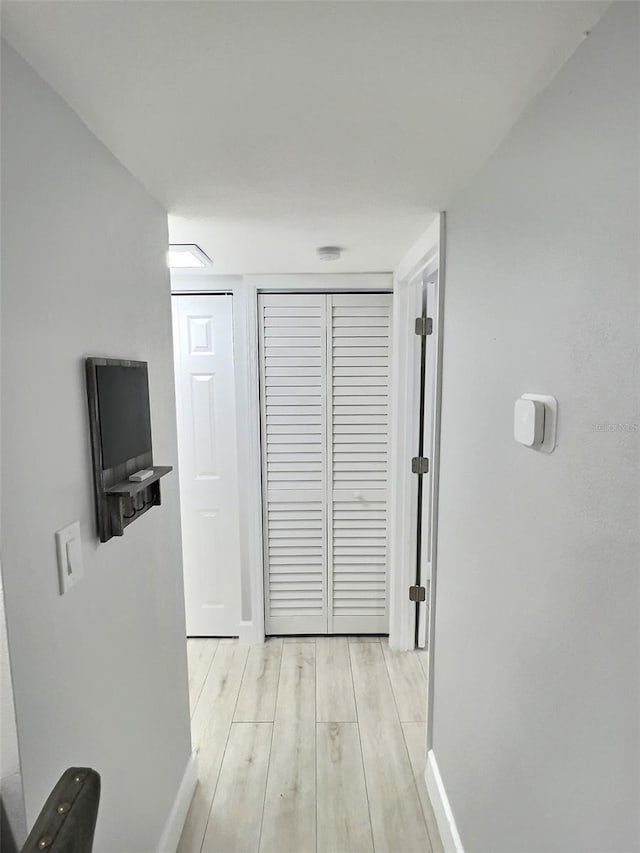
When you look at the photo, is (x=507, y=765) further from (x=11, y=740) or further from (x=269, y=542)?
(x=269, y=542)

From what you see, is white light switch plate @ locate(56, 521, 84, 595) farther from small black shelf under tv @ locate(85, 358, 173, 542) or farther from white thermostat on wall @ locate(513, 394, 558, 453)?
white thermostat on wall @ locate(513, 394, 558, 453)

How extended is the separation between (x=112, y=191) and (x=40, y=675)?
105 cm

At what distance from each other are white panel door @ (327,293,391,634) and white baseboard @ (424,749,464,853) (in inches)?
42.4

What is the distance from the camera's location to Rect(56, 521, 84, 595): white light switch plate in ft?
2.90

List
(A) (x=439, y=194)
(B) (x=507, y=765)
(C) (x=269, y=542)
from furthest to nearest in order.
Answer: (C) (x=269, y=542) → (A) (x=439, y=194) → (B) (x=507, y=765)

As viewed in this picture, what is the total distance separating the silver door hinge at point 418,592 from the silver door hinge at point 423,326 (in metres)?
1.38

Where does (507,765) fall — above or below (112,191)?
below

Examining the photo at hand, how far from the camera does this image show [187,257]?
7.03 ft

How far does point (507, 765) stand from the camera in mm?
1089

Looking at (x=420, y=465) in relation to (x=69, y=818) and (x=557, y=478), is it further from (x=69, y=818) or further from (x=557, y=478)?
(x=69, y=818)

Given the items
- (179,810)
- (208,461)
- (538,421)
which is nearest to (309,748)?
(179,810)

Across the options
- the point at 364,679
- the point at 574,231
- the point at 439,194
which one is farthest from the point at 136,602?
the point at 364,679

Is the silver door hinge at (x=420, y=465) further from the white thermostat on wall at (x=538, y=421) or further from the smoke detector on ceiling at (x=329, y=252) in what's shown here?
the white thermostat on wall at (x=538, y=421)

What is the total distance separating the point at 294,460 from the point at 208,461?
497 millimetres
